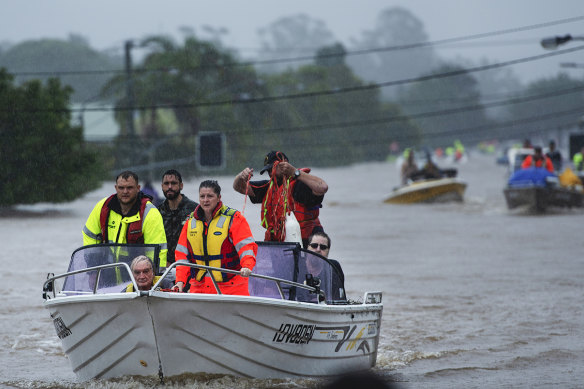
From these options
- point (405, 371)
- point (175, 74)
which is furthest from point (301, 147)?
point (405, 371)

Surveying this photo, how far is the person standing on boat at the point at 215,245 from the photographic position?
8.55 metres

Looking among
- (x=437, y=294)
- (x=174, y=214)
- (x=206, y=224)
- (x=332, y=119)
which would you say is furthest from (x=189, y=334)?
(x=332, y=119)

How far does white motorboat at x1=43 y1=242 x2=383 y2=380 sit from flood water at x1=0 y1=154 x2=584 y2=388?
0.62 ft

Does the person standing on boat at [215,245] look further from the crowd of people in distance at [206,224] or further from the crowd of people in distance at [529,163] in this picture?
the crowd of people in distance at [529,163]

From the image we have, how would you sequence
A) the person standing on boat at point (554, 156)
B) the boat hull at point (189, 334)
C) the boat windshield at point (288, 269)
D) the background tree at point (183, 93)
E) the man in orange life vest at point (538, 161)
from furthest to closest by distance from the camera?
the background tree at point (183, 93) → the person standing on boat at point (554, 156) → the man in orange life vest at point (538, 161) → the boat windshield at point (288, 269) → the boat hull at point (189, 334)

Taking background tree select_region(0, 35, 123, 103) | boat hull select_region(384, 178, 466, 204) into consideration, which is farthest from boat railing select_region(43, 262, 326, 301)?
background tree select_region(0, 35, 123, 103)

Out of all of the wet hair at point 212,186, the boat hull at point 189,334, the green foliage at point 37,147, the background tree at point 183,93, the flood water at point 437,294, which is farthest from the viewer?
the background tree at point 183,93

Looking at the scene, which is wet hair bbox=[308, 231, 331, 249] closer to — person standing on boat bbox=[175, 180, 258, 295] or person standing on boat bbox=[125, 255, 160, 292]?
person standing on boat bbox=[175, 180, 258, 295]

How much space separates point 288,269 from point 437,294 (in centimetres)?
859

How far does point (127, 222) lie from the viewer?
930 centimetres

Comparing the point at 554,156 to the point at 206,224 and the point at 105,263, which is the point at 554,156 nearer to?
the point at 105,263

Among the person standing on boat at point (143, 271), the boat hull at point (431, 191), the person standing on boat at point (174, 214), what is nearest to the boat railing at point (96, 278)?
the person standing on boat at point (143, 271)

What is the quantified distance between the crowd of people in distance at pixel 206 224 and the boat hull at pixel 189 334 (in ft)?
1.05

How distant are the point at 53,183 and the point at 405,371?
2764 cm
